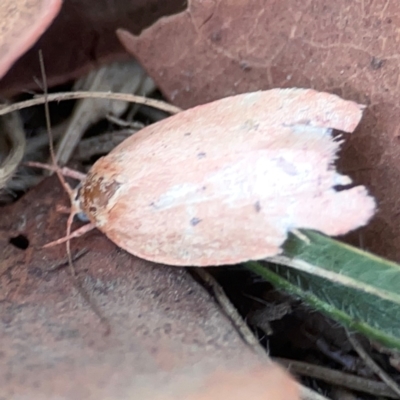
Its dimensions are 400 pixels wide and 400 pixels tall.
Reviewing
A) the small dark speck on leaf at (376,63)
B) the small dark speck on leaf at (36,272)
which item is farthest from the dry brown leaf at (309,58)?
the small dark speck on leaf at (36,272)

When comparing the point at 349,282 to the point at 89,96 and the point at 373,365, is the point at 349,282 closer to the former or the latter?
the point at 373,365

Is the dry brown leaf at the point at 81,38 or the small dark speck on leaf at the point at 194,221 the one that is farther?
the dry brown leaf at the point at 81,38

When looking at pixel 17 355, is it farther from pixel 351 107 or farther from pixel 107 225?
pixel 351 107

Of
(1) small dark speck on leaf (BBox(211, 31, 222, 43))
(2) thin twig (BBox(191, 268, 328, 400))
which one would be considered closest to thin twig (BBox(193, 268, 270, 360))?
(2) thin twig (BBox(191, 268, 328, 400))

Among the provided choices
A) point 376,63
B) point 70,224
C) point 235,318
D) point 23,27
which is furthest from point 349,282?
point 23,27

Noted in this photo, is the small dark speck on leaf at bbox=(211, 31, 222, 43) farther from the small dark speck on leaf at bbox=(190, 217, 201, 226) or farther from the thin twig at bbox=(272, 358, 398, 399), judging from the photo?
the thin twig at bbox=(272, 358, 398, 399)

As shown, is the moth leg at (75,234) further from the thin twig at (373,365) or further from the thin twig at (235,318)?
the thin twig at (373,365)
